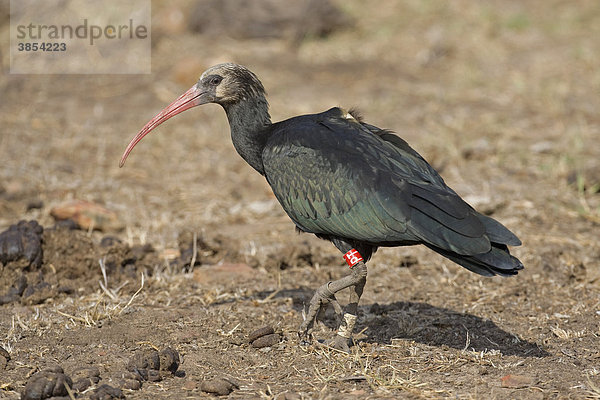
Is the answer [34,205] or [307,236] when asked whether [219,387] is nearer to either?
[307,236]

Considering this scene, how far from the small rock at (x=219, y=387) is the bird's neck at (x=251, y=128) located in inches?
63.6

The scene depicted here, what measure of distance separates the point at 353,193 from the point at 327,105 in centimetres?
602

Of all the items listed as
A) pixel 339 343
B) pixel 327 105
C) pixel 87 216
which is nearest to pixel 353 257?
pixel 339 343

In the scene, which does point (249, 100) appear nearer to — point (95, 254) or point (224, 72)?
point (224, 72)

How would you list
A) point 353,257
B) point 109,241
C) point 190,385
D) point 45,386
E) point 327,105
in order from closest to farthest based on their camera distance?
point 45,386
point 190,385
point 353,257
point 109,241
point 327,105

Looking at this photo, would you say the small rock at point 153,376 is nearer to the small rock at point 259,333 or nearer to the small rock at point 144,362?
the small rock at point 144,362

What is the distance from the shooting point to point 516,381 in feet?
14.4

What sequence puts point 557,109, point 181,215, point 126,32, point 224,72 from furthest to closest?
point 126,32 < point 557,109 < point 181,215 < point 224,72

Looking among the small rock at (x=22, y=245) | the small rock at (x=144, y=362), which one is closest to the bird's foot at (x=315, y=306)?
the small rock at (x=144, y=362)

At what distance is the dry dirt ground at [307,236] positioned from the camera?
479cm

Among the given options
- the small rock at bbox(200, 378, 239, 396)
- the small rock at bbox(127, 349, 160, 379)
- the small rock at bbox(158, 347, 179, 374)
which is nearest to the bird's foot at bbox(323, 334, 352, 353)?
the small rock at bbox(200, 378, 239, 396)

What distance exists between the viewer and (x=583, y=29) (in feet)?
44.3

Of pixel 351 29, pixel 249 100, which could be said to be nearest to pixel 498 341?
pixel 249 100

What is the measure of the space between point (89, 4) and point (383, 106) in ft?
17.9
